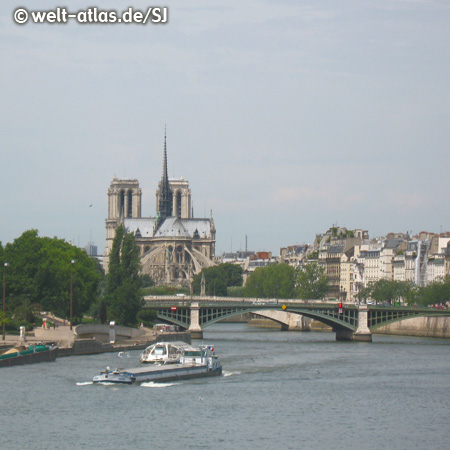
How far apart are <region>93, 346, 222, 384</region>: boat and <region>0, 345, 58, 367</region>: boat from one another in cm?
490

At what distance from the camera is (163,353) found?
6306 cm

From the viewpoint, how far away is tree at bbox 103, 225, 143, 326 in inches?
3511

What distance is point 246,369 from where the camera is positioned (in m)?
63.4

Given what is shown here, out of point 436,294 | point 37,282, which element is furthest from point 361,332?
point 37,282

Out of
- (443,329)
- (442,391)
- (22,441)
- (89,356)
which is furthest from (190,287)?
(22,441)

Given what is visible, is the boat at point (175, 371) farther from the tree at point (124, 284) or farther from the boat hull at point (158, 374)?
the tree at point (124, 284)

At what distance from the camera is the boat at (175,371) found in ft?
179

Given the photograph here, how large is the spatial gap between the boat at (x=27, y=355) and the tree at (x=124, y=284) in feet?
78.3

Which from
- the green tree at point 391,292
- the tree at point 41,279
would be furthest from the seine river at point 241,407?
the green tree at point 391,292

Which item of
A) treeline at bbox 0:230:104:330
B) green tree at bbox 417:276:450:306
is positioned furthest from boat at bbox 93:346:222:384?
green tree at bbox 417:276:450:306

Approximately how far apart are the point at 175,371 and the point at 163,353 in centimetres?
506

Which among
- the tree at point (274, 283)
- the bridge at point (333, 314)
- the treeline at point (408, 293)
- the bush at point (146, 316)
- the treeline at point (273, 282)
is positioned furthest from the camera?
the tree at point (274, 283)

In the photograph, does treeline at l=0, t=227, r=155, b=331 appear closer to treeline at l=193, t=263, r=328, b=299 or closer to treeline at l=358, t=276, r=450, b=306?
treeline at l=358, t=276, r=450, b=306

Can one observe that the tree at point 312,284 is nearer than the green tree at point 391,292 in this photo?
No
